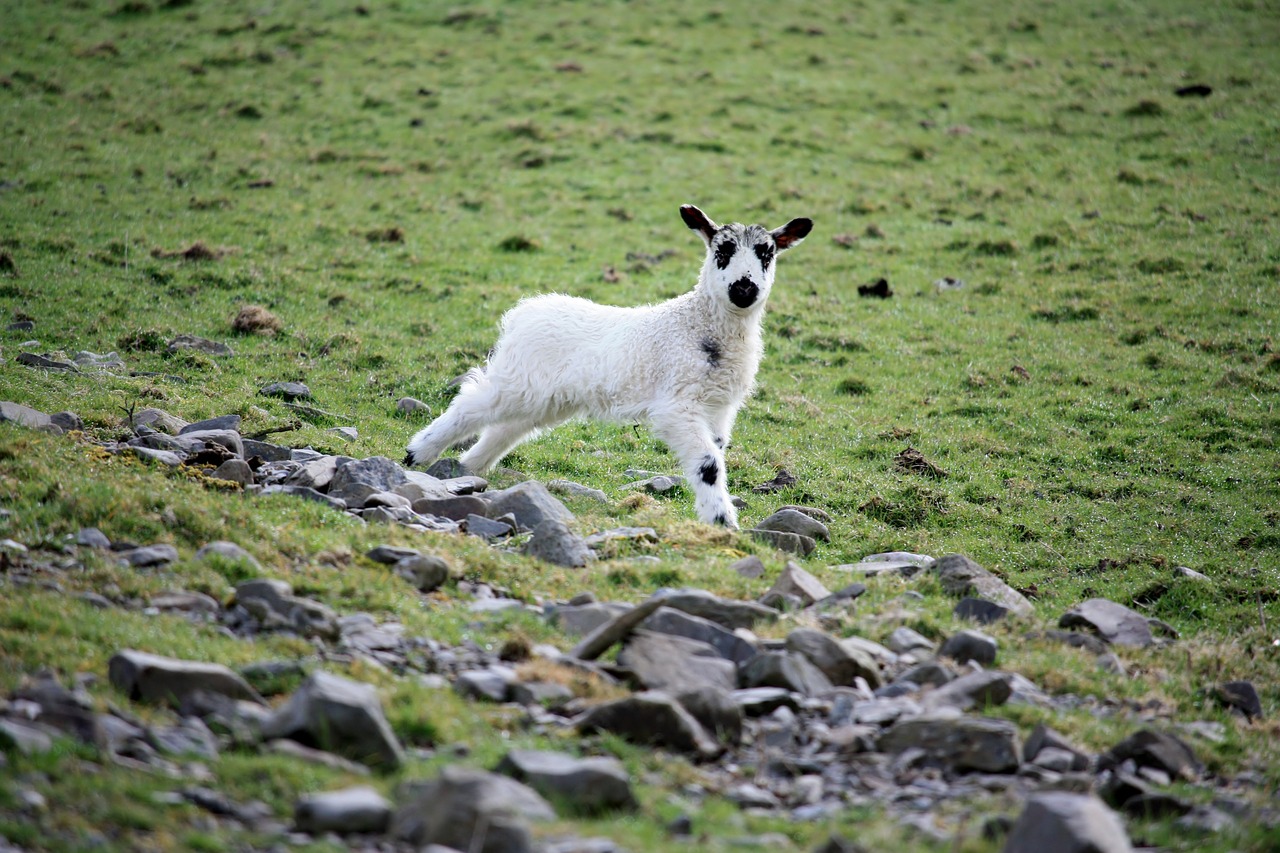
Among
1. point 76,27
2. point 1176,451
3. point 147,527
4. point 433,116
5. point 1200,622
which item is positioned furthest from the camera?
point 76,27

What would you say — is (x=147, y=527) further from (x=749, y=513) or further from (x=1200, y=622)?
→ (x=1200, y=622)

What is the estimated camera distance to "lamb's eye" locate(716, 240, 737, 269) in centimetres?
1245

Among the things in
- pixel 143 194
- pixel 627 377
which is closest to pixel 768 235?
pixel 627 377

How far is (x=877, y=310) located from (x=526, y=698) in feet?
49.6

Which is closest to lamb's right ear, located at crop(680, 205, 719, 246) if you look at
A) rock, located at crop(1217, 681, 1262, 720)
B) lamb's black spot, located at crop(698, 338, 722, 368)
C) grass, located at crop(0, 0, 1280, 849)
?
lamb's black spot, located at crop(698, 338, 722, 368)

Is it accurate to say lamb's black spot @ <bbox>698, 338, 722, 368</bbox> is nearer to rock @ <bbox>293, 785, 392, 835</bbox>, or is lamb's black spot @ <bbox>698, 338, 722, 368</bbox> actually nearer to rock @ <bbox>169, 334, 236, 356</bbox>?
rock @ <bbox>169, 334, 236, 356</bbox>

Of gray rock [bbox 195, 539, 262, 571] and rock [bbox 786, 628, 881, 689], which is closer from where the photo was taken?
rock [bbox 786, 628, 881, 689]

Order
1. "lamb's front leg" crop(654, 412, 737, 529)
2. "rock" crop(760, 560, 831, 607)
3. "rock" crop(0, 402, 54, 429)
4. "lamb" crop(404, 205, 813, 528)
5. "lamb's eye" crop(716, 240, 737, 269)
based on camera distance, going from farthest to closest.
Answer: "lamb's eye" crop(716, 240, 737, 269) < "lamb" crop(404, 205, 813, 528) < "lamb's front leg" crop(654, 412, 737, 529) < "rock" crop(0, 402, 54, 429) < "rock" crop(760, 560, 831, 607)

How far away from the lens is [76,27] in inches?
1394

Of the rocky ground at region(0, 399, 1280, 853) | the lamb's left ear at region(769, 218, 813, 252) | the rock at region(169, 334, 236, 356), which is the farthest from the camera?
the rock at region(169, 334, 236, 356)

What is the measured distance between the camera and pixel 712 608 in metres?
7.82

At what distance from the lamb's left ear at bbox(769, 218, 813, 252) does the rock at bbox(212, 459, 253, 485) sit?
6363 mm

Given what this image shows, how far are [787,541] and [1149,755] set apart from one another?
4598 mm

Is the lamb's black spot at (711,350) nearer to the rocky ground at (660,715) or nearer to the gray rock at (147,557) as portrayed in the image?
the rocky ground at (660,715)
